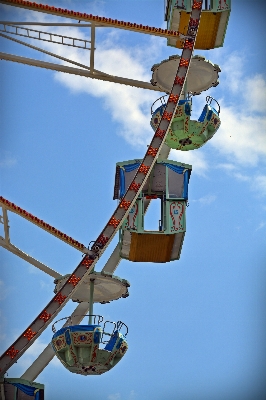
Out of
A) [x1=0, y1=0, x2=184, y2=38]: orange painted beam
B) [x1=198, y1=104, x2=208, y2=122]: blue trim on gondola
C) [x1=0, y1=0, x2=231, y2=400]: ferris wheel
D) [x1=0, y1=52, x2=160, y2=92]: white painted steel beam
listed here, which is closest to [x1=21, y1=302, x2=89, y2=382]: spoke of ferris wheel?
[x1=0, y1=0, x2=231, y2=400]: ferris wheel

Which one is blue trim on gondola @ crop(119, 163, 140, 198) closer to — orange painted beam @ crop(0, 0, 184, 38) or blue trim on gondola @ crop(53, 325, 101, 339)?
orange painted beam @ crop(0, 0, 184, 38)

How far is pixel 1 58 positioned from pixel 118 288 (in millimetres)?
5536

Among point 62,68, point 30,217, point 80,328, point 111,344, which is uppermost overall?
point 62,68

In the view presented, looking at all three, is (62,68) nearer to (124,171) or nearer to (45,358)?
(124,171)

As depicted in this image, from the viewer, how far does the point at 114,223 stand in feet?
62.1

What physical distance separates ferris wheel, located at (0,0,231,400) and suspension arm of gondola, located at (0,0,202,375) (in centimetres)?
2

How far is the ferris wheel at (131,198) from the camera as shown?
18.2 metres

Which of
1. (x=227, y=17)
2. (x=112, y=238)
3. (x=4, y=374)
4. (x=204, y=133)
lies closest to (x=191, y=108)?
(x=204, y=133)

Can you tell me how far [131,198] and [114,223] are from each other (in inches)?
26.6

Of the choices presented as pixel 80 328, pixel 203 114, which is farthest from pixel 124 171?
pixel 80 328

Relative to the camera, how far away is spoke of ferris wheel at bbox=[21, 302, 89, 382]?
1914cm

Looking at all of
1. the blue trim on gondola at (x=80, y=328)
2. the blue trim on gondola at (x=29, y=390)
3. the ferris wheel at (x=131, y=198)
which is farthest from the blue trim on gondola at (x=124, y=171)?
the blue trim on gondola at (x=29, y=390)

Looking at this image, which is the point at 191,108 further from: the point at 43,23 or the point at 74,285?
the point at 74,285

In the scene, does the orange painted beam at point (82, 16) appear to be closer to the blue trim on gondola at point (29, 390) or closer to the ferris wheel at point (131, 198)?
the ferris wheel at point (131, 198)
